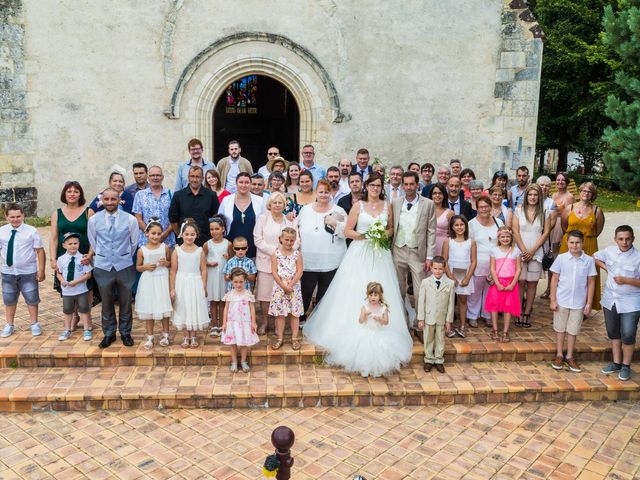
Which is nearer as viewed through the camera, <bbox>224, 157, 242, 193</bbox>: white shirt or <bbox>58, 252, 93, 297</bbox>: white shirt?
<bbox>58, 252, 93, 297</bbox>: white shirt

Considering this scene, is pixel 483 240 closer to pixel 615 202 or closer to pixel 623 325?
pixel 623 325

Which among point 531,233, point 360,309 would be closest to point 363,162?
point 531,233

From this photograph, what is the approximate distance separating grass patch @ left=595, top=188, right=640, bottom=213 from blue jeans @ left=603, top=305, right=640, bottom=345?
1340cm

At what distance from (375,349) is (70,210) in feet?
12.3

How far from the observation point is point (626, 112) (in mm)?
4977

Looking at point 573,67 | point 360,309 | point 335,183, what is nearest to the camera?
point 360,309

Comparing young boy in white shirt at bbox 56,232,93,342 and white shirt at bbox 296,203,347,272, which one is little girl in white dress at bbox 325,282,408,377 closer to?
white shirt at bbox 296,203,347,272

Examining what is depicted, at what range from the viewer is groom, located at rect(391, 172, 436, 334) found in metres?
6.45

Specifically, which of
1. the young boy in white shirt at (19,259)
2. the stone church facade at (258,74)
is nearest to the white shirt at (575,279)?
the young boy in white shirt at (19,259)

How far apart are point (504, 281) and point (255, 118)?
12.0m

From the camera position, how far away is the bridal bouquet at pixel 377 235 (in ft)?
20.9

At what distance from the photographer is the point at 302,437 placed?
16.9 feet

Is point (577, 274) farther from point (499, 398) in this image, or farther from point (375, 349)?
point (375, 349)

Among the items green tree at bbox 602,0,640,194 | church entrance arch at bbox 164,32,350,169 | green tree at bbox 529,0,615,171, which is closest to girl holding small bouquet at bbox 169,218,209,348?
green tree at bbox 602,0,640,194
